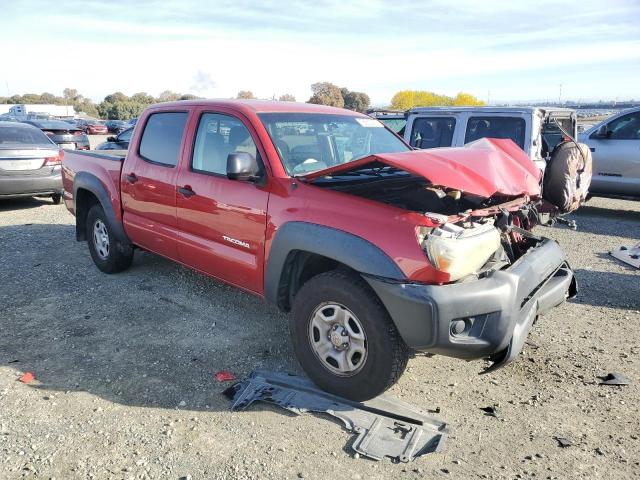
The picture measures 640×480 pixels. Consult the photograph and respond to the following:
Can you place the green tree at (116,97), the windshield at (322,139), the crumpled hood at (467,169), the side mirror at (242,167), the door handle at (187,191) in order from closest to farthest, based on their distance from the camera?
the crumpled hood at (467,169), the side mirror at (242,167), the windshield at (322,139), the door handle at (187,191), the green tree at (116,97)

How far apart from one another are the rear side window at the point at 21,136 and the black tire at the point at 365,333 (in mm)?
8117

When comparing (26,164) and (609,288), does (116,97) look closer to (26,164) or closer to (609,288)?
(26,164)

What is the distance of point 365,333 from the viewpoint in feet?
9.79

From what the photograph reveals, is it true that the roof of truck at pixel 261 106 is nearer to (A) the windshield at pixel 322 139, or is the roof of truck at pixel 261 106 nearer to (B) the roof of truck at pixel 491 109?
(A) the windshield at pixel 322 139

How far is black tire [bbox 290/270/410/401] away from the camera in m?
2.93

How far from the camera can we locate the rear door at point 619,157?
337 inches

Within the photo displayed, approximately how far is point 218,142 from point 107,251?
2288 millimetres

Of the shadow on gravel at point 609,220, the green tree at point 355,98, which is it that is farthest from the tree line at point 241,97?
the shadow on gravel at point 609,220

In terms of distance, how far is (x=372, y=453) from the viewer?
2762 mm

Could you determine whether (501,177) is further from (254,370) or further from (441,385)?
(254,370)

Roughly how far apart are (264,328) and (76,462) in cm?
185

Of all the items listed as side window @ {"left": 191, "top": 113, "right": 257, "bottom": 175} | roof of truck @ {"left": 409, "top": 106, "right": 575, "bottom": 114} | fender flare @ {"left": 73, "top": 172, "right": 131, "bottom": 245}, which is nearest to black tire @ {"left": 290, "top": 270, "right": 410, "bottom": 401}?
side window @ {"left": 191, "top": 113, "right": 257, "bottom": 175}

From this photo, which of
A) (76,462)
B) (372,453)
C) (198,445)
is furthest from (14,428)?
(372,453)

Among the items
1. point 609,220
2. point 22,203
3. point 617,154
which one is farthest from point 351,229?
point 22,203
